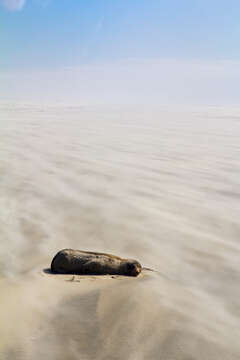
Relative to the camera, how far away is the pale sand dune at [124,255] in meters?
1.69

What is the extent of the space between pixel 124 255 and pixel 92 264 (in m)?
0.43

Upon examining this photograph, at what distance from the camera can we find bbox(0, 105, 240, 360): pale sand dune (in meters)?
1.69

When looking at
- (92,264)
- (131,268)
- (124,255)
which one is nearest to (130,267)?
(131,268)

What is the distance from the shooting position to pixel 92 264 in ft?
7.73

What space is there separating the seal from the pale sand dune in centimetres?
8

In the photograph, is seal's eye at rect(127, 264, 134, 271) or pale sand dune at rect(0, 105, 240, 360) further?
seal's eye at rect(127, 264, 134, 271)

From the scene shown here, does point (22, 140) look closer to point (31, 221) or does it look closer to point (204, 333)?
point (31, 221)

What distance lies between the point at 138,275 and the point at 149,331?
623 mm

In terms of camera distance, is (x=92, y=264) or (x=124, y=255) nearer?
(x=92, y=264)

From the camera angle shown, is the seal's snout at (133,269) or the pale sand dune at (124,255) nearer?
the pale sand dune at (124,255)

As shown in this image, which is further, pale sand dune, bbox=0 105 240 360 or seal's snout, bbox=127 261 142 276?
seal's snout, bbox=127 261 142 276

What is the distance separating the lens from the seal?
234cm

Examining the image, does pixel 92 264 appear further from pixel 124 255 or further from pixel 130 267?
pixel 124 255

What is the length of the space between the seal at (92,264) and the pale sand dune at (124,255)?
0.08m
